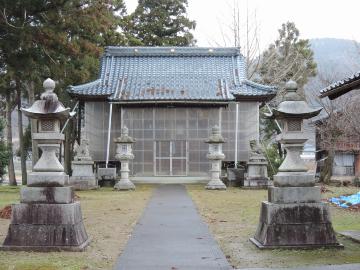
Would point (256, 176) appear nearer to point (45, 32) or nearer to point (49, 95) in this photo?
point (45, 32)

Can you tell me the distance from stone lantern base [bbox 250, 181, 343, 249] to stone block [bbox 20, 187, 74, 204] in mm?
3505

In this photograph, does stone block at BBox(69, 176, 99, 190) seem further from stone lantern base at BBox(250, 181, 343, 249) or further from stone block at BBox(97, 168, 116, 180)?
stone lantern base at BBox(250, 181, 343, 249)

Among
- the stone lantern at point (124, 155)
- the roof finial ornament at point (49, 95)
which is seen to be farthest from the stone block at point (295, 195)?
the stone lantern at point (124, 155)

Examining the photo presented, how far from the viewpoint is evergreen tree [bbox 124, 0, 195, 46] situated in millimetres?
38969

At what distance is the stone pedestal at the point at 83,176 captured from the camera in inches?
878

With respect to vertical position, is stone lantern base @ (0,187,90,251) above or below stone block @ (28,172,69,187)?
below

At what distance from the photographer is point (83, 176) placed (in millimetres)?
22469

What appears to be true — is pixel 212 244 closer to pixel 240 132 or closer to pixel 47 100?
pixel 47 100

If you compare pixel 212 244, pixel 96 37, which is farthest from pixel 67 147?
pixel 212 244

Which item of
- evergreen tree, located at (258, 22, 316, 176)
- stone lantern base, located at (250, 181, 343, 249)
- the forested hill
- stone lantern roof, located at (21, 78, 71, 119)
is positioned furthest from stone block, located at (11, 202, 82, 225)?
evergreen tree, located at (258, 22, 316, 176)

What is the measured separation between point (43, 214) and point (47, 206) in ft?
0.49

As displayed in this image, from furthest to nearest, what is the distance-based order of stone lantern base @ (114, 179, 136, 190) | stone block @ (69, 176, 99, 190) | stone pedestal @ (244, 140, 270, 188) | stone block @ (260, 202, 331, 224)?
stone pedestal @ (244, 140, 270, 188), stone block @ (69, 176, 99, 190), stone lantern base @ (114, 179, 136, 190), stone block @ (260, 202, 331, 224)

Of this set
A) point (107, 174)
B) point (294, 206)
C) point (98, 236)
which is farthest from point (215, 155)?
point (294, 206)

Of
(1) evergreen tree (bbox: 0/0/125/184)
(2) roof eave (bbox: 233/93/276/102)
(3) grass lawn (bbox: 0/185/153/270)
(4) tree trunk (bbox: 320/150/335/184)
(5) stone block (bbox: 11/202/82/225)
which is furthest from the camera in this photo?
(4) tree trunk (bbox: 320/150/335/184)
